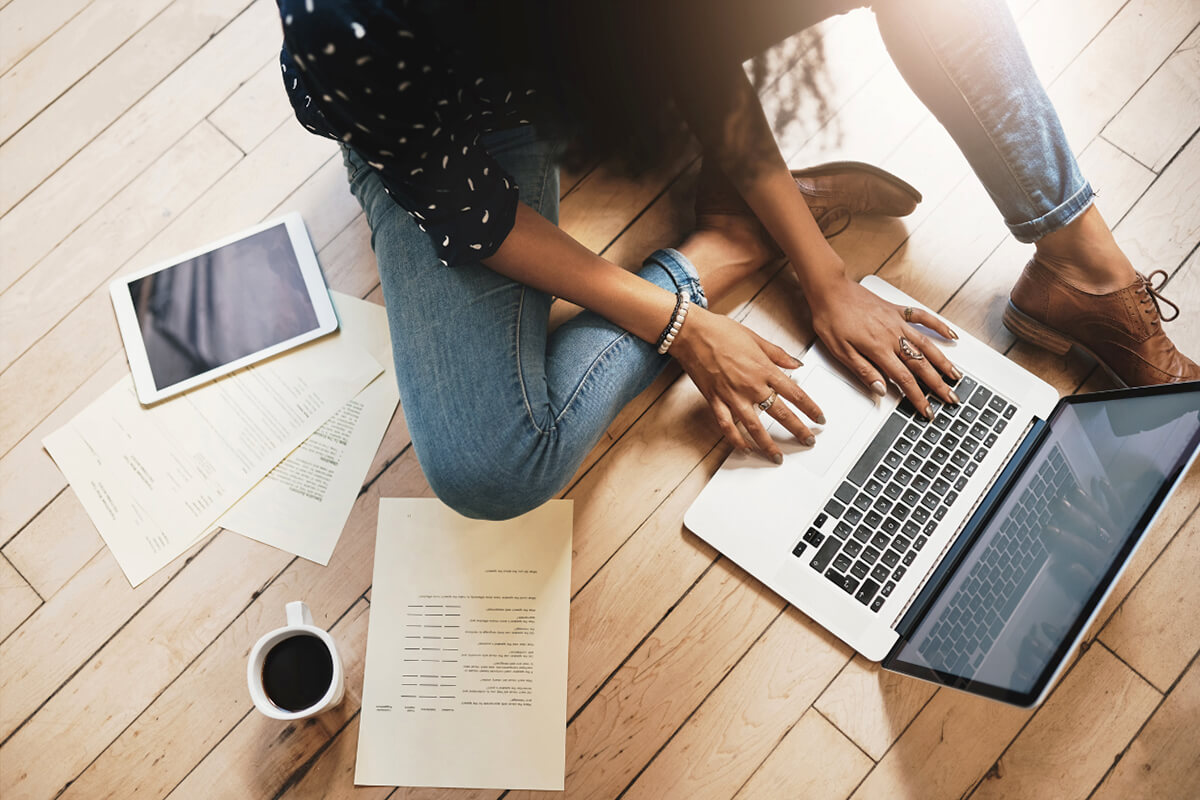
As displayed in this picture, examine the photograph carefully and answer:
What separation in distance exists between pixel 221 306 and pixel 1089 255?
4.17 feet

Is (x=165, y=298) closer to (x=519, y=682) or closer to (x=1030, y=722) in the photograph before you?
(x=519, y=682)

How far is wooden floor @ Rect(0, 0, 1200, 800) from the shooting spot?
102cm

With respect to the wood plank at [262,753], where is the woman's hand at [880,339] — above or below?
above

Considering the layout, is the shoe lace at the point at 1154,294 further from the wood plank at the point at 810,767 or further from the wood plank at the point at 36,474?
the wood plank at the point at 36,474

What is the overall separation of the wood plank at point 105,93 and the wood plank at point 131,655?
0.69m

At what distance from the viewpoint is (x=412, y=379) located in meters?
0.96

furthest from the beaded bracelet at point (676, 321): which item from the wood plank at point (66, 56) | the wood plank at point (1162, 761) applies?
the wood plank at point (66, 56)

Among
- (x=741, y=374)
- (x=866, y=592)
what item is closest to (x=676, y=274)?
(x=741, y=374)

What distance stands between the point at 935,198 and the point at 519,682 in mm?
982

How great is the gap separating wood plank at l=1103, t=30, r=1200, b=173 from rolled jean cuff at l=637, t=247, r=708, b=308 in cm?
74

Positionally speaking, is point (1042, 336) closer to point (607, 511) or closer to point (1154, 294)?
point (1154, 294)

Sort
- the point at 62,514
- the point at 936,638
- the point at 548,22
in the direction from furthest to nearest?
the point at 62,514
the point at 936,638
the point at 548,22

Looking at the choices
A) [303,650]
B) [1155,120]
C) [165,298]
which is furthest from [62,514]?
[1155,120]

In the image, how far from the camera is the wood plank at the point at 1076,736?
100 cm
